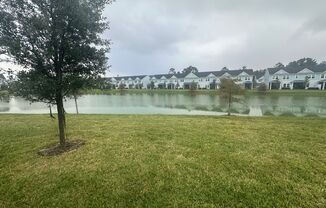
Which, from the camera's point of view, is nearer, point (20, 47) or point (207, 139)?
point (20, 47)

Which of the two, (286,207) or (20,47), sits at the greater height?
(20,47)

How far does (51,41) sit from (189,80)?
241 feet

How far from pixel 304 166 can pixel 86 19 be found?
6786mm

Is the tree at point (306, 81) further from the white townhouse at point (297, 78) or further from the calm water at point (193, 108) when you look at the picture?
the calm water at point (193, 108)

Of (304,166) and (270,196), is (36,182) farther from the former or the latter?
(304,166)

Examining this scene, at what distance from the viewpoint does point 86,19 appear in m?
5.54

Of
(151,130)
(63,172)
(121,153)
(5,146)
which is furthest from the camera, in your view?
(151,130)

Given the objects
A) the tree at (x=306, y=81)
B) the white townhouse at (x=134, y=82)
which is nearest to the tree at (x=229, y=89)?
the tree at (x=306, y=81)

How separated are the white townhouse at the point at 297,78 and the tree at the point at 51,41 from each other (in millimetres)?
62262

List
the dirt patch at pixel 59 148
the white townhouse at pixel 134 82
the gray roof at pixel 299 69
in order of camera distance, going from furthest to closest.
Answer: the white townhouse at pixel 134 82
the gray roof at pixel 299 69
the dirt patch at pixel 59 148

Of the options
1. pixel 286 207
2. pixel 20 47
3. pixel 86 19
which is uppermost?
pixel 86 19

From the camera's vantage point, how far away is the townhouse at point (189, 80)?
6481 centimetres

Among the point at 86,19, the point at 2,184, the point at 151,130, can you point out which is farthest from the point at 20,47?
the point at 151,130

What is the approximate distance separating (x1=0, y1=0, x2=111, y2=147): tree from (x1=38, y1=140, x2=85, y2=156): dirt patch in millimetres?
1297
